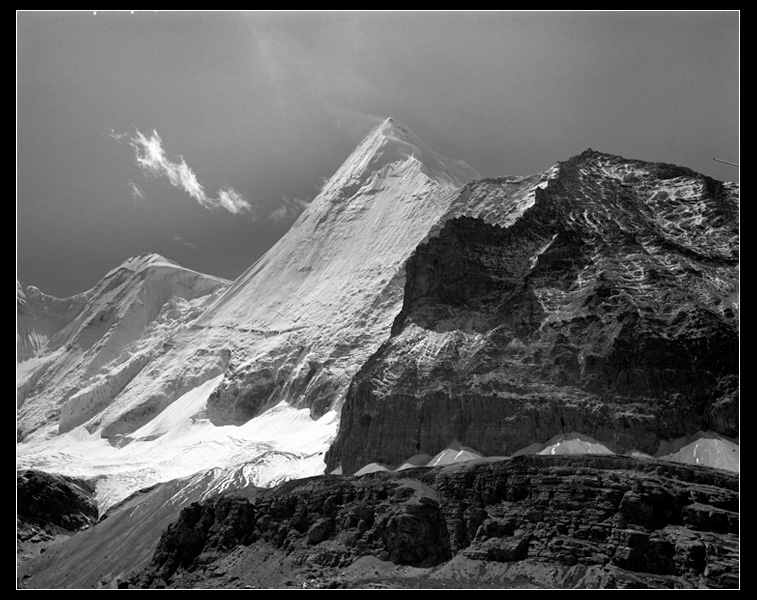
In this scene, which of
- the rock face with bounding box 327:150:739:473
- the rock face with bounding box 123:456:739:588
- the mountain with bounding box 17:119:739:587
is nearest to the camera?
the rock face with bounding box 123:456:739:588

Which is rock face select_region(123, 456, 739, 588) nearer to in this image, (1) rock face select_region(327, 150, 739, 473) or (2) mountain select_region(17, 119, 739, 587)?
(2) mountain select_region(17, 119, 739, 587)

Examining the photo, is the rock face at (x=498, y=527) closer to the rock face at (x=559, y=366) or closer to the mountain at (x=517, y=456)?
the mountain at (x=517, y=456)

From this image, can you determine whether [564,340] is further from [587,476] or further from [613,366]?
[587,476]

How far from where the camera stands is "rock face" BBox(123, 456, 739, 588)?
4734 inches

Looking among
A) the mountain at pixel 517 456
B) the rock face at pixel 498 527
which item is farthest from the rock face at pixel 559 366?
the rock face at pixel 498 527

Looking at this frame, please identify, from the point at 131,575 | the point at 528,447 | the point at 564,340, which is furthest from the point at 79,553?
the point at 564,340

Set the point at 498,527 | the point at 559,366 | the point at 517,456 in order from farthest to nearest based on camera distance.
A: the point at 559,366
the point at 517,456
the point at 498,527

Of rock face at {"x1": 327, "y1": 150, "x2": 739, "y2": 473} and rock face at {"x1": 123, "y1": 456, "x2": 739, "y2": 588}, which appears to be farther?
rock face at {"x1": 327, "y1": 150, "x2": 739, "y2": 473}

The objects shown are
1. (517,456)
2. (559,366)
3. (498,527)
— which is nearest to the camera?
(498,527)

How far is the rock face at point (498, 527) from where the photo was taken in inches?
4734

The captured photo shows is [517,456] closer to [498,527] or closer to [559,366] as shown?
[498,527]

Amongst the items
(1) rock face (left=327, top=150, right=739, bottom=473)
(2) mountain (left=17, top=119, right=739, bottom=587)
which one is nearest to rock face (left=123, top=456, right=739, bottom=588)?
(2) mountain (left=17, top=119, right=739, bottom=587)

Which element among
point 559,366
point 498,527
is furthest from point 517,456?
point 559,366

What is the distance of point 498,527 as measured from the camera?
430 feet
